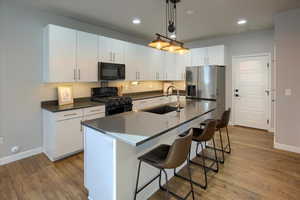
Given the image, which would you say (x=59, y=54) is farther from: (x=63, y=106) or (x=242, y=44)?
(x=242, y=44)

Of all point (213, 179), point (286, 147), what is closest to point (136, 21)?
point (213, 179)

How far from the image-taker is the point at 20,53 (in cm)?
300

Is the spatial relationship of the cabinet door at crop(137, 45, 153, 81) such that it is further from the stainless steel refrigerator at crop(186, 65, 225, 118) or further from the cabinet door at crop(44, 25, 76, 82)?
the cabinet door at crop(44, 25, 76, 82)

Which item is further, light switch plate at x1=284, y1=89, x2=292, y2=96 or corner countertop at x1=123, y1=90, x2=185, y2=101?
corner countertop at x1=123, y1=90, x2=185, y2=101

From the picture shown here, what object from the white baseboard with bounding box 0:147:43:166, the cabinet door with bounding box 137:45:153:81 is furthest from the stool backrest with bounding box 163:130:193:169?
the cabinet door with bounding box 137:45:153:81

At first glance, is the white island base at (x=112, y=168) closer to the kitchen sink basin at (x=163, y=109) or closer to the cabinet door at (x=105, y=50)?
the kitchen sink basin at (x=163, y=109)

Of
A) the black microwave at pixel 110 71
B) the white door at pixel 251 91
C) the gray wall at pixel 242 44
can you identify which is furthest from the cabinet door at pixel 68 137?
the white door at pixel 251 91

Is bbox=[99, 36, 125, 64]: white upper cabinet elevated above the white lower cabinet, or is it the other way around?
bbox=[99, 36, 125, 64]: white upper cabinet

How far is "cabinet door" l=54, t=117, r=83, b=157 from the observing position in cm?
290

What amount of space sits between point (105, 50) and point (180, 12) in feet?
5.98

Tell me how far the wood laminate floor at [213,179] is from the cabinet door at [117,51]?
2.33 m

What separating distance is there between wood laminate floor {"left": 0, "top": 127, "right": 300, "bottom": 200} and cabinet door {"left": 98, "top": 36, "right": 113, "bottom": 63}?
215 cm

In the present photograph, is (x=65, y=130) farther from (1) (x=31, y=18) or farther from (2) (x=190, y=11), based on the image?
(2) (x=190, y=11)

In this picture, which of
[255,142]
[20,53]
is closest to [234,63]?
[255,142]
